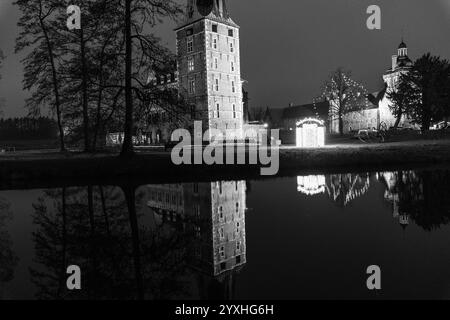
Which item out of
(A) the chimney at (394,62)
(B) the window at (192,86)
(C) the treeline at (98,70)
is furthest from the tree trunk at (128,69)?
(A) the chimney at (394,62)

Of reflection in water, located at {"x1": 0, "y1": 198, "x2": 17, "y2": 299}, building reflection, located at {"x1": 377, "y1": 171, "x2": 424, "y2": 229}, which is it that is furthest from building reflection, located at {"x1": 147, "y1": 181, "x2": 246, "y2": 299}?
building reflection, located at {"x1": 377, "y1": 171, "x2": 424, "y2": 229}

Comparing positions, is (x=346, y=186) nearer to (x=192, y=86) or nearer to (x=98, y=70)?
(x=98, y=70)

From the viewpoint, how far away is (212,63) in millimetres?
63188

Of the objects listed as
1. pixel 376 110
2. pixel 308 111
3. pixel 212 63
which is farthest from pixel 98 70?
pixel 308 111

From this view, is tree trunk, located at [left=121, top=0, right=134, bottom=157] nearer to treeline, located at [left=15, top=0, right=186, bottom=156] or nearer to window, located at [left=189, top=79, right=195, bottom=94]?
treeline, located at [left=15, top=0, right=186, bottom=156]

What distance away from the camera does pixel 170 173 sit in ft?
66.2

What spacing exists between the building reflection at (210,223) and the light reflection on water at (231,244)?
4 centimetres

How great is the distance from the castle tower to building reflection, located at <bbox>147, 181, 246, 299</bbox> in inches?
1847

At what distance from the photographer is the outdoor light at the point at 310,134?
36250 mm

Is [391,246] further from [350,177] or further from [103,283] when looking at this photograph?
[350,177]

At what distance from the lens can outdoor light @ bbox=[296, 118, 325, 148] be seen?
3625cm

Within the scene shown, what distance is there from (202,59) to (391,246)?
60166 millimetres

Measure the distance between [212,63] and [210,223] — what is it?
57.0 m
